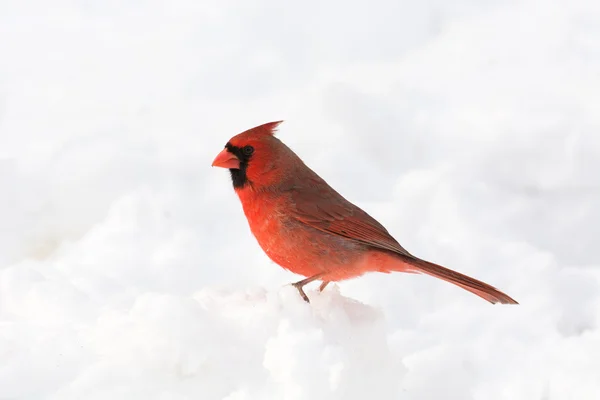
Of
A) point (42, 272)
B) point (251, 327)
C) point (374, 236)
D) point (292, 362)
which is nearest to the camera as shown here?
point (292, 362)

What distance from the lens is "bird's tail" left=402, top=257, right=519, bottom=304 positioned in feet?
9.18

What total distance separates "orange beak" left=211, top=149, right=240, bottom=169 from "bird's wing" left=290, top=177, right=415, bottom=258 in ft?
0.58

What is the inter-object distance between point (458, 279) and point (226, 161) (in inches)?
28.6

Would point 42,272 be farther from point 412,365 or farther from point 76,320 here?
point 412,365

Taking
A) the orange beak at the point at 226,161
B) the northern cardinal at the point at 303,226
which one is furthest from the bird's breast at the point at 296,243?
the orange beak at the point at 226,161

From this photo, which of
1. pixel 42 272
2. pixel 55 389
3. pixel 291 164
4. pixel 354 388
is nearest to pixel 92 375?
pixel 55 389

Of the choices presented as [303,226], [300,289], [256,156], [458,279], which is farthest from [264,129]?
[458,279]

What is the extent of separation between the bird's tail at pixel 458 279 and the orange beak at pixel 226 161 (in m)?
0.55

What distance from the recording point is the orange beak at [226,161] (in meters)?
2.81

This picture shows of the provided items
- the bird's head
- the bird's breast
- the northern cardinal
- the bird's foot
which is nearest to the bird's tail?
the northern cardinal

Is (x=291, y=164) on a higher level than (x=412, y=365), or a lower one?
higher

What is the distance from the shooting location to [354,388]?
2512 mm

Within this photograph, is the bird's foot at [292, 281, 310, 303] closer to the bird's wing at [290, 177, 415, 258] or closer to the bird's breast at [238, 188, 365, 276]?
the bird's breast at [238, 188, 365, 276]

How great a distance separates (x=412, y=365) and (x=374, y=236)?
1.44 feet
